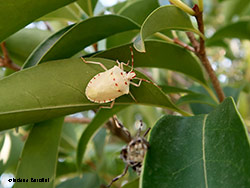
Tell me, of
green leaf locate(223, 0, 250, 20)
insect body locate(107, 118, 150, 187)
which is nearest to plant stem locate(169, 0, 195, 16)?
insect body locate(107, 118, 150, 187)

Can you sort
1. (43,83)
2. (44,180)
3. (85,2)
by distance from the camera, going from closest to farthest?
(43,83), (44,180), (85,2)

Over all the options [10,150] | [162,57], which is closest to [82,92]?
[162,57]

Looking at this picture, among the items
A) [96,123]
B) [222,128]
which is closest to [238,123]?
[222,128]

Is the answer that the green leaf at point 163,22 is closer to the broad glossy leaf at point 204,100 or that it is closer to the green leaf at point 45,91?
the green leaf at point 45,91

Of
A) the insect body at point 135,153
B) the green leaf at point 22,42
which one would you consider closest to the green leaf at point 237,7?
the green leaf at point 22,42

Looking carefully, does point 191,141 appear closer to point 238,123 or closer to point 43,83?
point 238,123

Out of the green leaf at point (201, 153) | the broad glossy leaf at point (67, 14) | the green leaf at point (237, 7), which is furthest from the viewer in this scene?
the green leaf at point (237, 7)
